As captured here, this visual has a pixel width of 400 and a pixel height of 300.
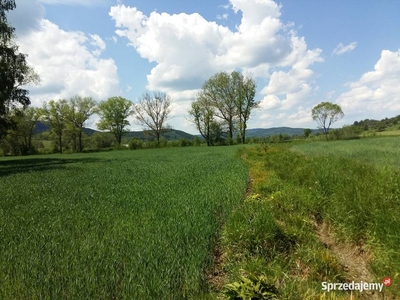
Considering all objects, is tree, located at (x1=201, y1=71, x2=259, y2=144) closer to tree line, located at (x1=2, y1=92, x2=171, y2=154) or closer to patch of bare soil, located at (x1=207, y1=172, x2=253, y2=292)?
tree line, located at (x1=2, y1=92, x2=171, y2=154)

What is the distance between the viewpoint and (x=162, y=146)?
243ft

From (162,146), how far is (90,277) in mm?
71430

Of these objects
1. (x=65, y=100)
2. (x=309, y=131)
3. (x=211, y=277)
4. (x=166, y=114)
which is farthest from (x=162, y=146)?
(x=211, y=277)

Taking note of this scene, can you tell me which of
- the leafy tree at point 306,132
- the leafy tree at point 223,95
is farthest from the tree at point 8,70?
the leafy tree at point 306,132

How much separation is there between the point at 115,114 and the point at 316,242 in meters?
84.5

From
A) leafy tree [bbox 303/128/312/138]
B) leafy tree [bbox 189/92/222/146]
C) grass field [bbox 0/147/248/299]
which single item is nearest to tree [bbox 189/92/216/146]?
leafy tree [bbox 189/92/222/146]

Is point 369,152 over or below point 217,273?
over

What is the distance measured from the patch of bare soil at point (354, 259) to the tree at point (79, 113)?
8009 cm

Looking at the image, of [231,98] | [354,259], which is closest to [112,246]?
[354,259]

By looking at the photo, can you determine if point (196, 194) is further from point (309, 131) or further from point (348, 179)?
point (309, 131)

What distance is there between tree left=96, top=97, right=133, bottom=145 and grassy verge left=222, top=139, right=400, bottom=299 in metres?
80.5

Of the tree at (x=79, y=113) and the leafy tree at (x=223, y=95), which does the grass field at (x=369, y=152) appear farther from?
the tree at (x=79, y=113)

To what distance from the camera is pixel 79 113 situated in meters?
75.8

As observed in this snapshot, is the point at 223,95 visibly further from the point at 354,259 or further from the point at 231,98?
the point at 354,259
